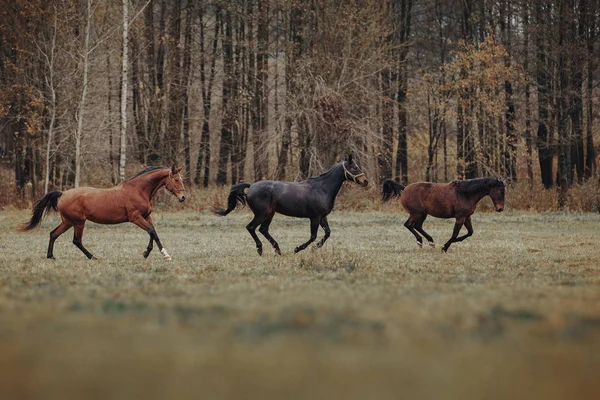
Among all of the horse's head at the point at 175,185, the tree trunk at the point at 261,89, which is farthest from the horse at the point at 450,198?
the tree trunk at the point at 261,89

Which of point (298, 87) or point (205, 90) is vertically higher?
point (205, 90)

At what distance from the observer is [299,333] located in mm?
5887

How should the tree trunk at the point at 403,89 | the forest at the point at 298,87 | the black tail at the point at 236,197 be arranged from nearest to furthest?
the black tail at the point at 236,197 < the forest at the point at 298,87 < the tree trunk at the point at 403,89

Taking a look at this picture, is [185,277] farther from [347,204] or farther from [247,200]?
[347,204]

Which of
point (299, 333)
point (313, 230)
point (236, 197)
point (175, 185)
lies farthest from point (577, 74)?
point (299, 333)

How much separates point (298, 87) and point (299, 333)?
28202 millimetres

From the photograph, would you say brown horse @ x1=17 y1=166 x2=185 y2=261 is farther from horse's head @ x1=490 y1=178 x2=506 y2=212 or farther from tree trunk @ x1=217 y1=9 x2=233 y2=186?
tree trunk @ x1=217 y1=9 x2=233 y2=186

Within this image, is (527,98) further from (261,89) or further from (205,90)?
(205,90)

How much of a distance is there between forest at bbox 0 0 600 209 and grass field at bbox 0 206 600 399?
19981 millimetres

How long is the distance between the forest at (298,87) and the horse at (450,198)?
45.9 ft

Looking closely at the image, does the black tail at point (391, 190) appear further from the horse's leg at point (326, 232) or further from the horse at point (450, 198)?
the horse's leg at point (326, 232)

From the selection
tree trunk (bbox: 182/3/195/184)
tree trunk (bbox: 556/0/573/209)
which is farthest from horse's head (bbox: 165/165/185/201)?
tree trunk (bbox: 182/3/195/184)

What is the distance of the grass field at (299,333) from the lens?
463cm

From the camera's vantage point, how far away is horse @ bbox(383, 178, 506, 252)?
1711 centimetres
